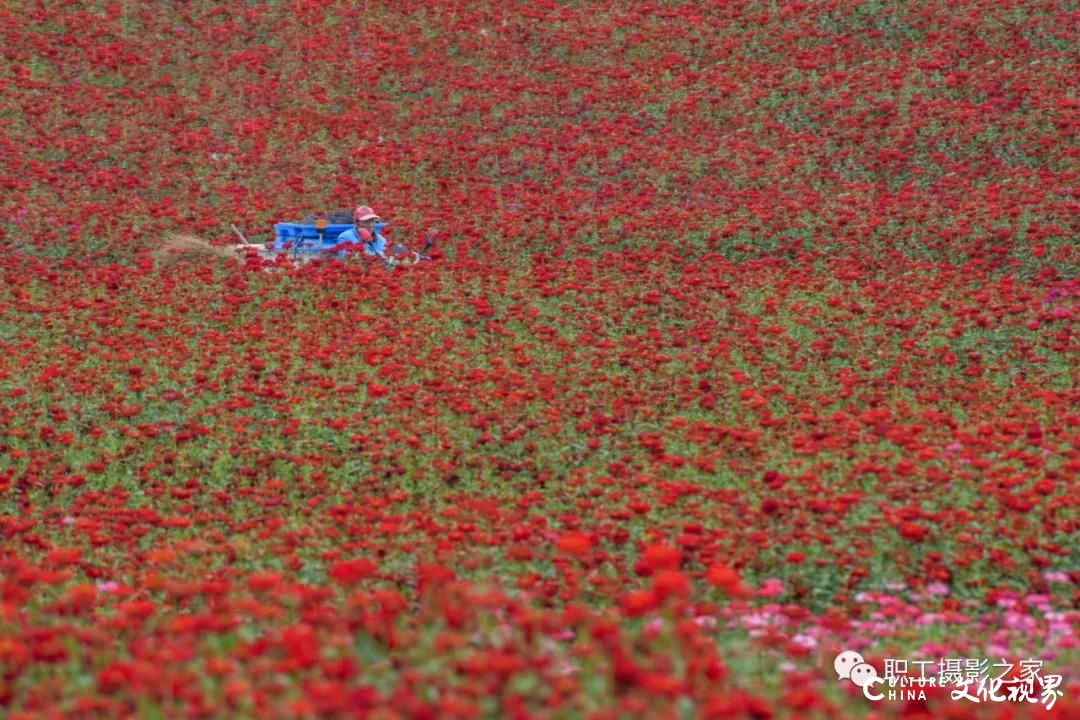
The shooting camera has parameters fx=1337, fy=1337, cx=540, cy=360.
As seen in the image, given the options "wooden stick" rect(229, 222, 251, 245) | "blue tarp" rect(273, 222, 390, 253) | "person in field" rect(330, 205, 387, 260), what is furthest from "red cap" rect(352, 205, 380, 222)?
"wooden stick" rect(229, 222, 251, 245)

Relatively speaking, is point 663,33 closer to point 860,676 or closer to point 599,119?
point 599,119

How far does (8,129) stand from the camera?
18422mm

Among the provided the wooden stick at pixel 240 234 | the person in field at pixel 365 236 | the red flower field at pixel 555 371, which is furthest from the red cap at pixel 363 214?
the wooden stick at pixel 240 234

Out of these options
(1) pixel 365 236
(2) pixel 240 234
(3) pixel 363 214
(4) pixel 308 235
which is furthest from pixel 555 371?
(2) pixel 240 234

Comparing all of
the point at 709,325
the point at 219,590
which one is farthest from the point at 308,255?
the point at 219,590

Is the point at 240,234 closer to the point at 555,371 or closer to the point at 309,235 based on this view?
the point at 309,235

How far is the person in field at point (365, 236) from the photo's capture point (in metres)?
13.6

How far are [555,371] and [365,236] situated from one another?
465 cm

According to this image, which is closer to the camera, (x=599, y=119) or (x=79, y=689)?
(x=79, y=689)

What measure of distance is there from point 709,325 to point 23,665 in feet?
25.9

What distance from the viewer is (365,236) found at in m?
13.9

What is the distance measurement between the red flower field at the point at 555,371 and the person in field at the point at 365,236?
1.28 feet

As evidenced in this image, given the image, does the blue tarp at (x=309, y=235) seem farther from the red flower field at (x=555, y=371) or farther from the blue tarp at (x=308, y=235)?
the red flower field at (x=555, y=371)

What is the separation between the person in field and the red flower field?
390 mm
